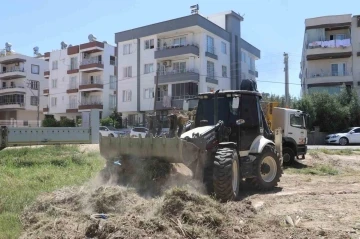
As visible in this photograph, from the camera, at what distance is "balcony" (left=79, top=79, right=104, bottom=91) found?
56.4 meters

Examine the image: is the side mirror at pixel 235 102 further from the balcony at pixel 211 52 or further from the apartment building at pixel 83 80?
the apartment building at pixel 83 80

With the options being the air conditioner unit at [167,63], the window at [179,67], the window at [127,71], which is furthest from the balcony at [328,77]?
the window at [127,71]

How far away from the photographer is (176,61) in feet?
148

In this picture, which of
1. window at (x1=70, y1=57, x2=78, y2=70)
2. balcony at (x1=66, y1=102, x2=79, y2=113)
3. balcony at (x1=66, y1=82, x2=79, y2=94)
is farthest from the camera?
window at (x1=70, y1=57, x2=78, y2=70)

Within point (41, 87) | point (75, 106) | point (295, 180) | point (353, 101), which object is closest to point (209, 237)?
point (295, 180)

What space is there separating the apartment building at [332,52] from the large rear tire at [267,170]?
1510 inches

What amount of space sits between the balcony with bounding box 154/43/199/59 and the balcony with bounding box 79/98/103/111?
1489 centimetres

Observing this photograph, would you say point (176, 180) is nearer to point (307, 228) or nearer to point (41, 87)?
point (307, 228)

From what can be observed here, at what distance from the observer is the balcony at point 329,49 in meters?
45.9

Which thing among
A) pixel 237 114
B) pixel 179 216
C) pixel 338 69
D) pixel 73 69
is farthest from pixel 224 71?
pixel 179 216

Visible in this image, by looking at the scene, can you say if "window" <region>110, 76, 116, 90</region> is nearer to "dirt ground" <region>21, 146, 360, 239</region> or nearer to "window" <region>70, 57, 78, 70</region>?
"window" <region>70, 57, 78, 70</region>

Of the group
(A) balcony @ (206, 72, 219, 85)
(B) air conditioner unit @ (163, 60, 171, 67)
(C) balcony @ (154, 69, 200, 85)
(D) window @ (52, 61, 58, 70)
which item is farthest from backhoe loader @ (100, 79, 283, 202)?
(D) window @ (52, 61, 58, 70)

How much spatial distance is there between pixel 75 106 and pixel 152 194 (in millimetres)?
54483

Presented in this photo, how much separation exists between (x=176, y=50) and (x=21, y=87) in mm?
39104
